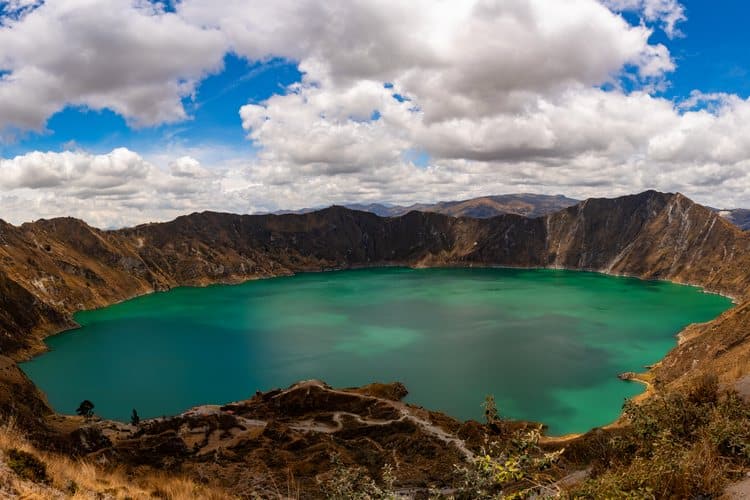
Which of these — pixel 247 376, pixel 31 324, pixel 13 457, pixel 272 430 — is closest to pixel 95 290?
pixel 31 324

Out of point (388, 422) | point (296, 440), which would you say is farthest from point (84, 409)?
point (388, 422)

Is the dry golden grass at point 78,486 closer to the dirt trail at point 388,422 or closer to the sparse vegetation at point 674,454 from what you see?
the sparse vegetation at point 674,454

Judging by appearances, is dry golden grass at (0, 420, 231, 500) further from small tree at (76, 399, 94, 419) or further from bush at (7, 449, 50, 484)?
small tree at (76, 399, 94, 419)

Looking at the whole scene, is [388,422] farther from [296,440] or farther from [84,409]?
[84,409]

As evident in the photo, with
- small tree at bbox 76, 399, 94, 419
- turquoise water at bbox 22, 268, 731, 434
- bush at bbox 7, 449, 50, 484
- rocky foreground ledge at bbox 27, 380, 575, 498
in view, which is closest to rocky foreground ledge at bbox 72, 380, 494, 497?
rocky foreground ledge at bbox 27, 380, 575, 498

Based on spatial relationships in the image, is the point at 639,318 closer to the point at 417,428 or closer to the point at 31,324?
the point at 417,428

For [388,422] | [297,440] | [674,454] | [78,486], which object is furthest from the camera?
[388,422]
